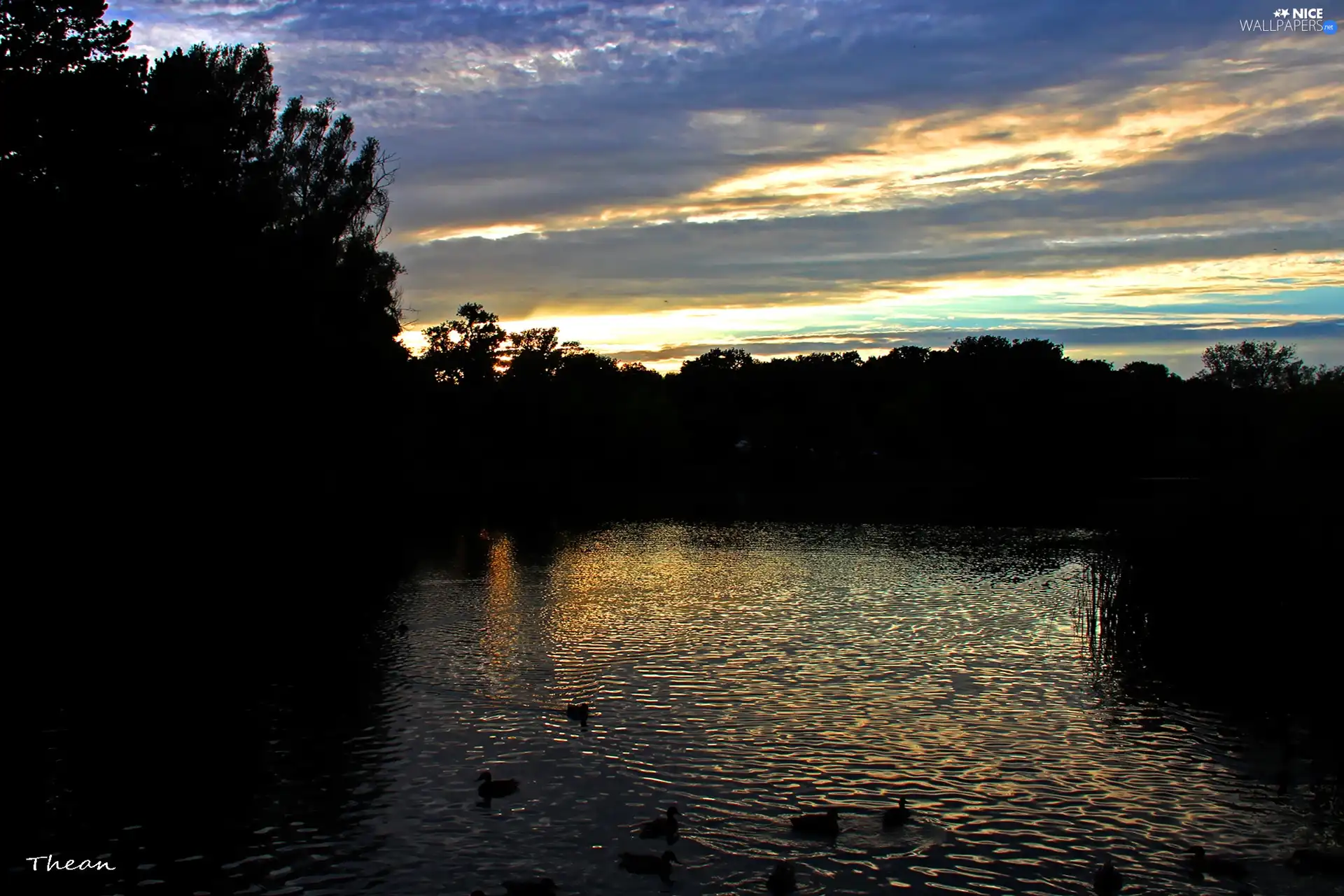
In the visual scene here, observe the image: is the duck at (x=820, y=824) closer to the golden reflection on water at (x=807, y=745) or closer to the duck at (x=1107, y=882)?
the golden reflection on water at (x=807, y=745)

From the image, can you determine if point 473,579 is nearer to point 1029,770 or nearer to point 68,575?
point 68,575

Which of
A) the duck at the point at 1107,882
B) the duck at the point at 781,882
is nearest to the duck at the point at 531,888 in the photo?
the duck at the point at 781,882

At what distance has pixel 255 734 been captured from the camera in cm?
1628

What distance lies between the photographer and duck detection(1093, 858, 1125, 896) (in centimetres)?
1059

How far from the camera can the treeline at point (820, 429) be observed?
280 feet

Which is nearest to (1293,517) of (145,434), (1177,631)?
(1177,631)

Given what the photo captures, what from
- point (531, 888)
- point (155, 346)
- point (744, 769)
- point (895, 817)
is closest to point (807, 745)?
point (744, 769)

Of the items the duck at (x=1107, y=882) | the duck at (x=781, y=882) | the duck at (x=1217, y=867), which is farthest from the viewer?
the duck at (x=1217, y=867)

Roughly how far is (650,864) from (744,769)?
3796 millimetres

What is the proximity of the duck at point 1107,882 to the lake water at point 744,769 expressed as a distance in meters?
0.22

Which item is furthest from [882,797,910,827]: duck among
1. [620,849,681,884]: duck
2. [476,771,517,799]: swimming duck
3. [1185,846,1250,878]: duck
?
[476,771,517,799]: swimming duck

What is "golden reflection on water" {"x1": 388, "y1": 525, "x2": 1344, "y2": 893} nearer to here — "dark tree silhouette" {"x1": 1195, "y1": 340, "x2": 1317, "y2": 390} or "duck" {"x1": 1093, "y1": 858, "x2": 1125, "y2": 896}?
"duck" {"x1": 1093, "y1": 858, "x2": 1125, "y2": 896}

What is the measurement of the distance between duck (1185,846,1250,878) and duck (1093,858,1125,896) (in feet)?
3.25

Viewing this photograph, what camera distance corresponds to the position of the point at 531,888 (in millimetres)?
10000
